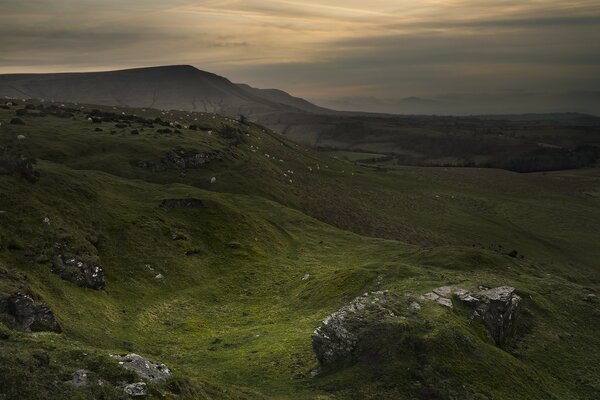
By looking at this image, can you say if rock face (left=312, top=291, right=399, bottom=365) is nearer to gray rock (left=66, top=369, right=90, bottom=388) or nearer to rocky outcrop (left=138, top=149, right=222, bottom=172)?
gray rock (left=66, top=369, right=90, bottom=388)

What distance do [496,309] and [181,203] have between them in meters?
42.0

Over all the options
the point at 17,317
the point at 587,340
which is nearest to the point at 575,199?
the point at 587,340

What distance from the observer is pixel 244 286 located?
50250 mm

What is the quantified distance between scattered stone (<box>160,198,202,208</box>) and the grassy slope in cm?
150

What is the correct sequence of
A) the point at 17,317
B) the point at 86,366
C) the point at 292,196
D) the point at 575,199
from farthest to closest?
the point at 575,199 → the point at 292,196 → the point at 17,317 → the point at 86,366

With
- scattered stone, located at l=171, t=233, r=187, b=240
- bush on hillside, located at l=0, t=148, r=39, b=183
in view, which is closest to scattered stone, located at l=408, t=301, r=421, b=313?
scattered stone, located at l=171, t=233, r=187, b=240

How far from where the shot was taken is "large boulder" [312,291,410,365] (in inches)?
1147

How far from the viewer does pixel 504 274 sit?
50.3 metres

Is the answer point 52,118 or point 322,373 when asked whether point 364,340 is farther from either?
point 52,118

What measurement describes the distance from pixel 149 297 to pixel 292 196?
63.5 metres

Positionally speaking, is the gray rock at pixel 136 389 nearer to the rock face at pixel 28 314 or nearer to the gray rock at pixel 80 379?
the gray rock at pixel 80 379

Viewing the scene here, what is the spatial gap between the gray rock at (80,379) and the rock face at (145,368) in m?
1.67

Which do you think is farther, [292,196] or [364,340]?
[292,196]

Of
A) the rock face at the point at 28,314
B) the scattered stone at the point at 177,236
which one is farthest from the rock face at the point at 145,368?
the scattered stone at the point at 177,236
